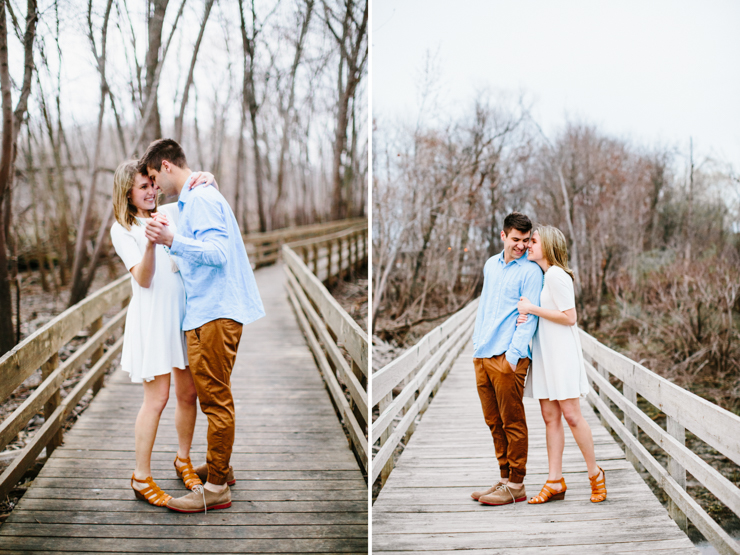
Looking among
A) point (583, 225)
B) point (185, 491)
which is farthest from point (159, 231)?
point (583, 225)

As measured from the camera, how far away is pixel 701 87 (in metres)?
3.28

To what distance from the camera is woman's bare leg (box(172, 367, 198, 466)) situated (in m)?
2.10

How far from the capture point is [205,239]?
1.87m

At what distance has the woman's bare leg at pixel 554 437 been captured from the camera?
210cm

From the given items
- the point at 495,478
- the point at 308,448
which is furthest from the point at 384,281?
the point at 495,478

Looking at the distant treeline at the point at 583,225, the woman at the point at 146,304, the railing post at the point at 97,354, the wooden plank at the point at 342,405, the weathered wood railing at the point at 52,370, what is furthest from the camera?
the distant treeline at the point at 583,225

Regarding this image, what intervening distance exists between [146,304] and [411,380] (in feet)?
4.81

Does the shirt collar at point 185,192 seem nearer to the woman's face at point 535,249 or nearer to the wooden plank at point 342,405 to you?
the wooden plank at point 342,405

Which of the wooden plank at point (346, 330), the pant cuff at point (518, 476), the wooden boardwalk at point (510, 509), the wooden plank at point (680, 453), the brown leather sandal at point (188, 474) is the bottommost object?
the wooden boardwalk at point (510, 509)

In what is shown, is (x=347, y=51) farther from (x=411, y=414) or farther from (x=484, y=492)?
(x=484, y=492)

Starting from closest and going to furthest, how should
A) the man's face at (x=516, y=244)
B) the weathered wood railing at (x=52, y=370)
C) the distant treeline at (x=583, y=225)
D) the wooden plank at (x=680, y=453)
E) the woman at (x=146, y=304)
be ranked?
the wooden plank at (x=680, y=453) → the weathered wood railing at (x=52, y=370) → the woman at (x=146, y=304) → the man's face at (x=516, y=244) → the distant treeline at (x=583, y=225)

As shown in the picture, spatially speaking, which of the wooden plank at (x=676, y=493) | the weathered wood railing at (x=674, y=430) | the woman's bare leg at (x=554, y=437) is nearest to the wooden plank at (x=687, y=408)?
the weathered wood railing at (x=674, y=430)

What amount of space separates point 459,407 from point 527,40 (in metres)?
2.08

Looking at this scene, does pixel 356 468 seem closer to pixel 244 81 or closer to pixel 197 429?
pixel 197 429
